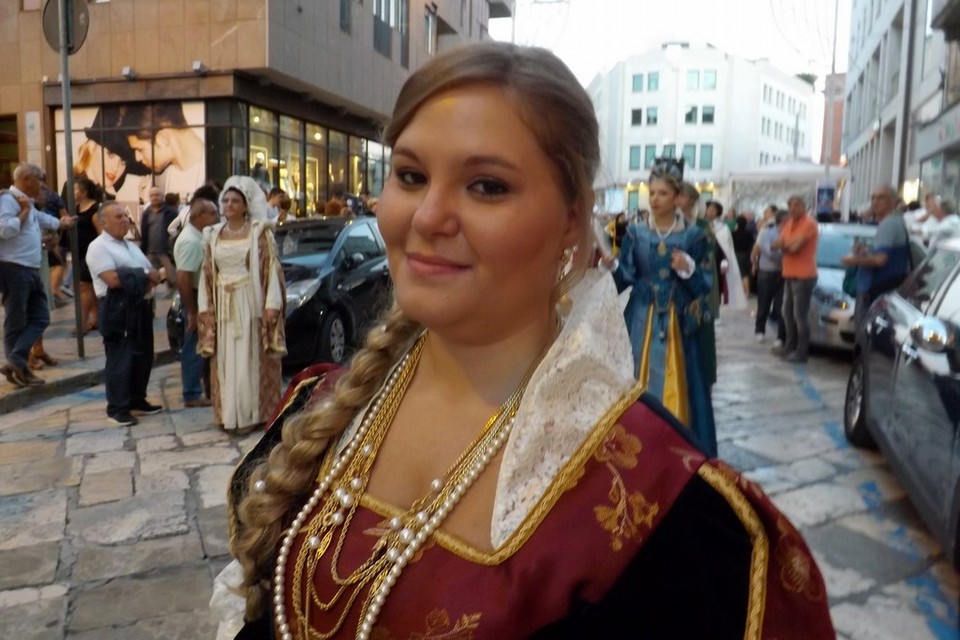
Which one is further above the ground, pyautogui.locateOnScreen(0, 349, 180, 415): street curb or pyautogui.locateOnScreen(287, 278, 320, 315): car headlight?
pyautogui.locateOnScreen(287, 278, 320, 315): car headlight

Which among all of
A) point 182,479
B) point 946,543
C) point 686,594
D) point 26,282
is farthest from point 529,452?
point 26,282

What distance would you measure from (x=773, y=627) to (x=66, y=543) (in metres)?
3.94

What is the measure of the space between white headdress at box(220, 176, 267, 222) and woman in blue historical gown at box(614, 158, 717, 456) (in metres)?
2.63

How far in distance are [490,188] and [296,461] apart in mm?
579

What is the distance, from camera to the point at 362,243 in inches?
353

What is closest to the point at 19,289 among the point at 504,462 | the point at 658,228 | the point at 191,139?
the point at 658,228

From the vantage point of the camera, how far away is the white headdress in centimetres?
596

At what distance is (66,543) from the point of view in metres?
4.10

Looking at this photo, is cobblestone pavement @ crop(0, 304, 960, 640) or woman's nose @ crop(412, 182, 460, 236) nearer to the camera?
woman's nose @ crop(412, 182, 460, 236)

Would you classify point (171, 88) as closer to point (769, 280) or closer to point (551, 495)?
point (769, 280)

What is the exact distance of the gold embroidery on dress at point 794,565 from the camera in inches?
42.8

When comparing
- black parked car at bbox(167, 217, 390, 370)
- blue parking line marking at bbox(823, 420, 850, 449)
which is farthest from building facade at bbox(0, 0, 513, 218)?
blue parking line marking at bbox(823, 420, 850, 449)

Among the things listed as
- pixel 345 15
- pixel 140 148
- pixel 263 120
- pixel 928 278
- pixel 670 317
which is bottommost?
pixel 670 317

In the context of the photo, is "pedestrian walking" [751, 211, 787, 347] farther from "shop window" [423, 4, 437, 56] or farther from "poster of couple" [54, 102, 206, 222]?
"shop window" [423, 4, 437, 56]
